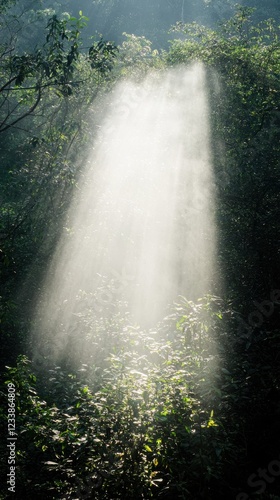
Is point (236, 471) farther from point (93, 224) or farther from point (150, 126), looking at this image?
point (150, 126)

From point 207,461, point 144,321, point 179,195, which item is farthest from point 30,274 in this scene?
point 207,461

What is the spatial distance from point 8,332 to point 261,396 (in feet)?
17.5

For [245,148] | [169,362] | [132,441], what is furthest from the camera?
[245,148]

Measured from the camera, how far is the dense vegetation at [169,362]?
318 centimetres

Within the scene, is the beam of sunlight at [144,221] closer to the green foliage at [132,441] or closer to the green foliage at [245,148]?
the green foliage at [245,148]

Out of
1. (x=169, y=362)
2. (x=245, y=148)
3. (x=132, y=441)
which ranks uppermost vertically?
(x=245, y=148)

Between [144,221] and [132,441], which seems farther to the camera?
[144,221]

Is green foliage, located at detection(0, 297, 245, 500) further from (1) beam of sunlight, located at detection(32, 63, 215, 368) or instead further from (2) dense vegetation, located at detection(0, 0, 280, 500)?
(1) beam of sunlight, located at detection(32, 63, 215, 368)

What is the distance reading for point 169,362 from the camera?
3.68 metres

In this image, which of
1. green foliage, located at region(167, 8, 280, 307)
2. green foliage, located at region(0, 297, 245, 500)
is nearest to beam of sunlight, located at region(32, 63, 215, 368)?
green foliage, located at region(167, 8, 280, 307)

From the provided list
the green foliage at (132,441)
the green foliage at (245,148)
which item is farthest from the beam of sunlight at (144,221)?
the green foliage at (132,441)

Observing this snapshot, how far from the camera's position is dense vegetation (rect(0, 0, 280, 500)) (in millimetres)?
3182

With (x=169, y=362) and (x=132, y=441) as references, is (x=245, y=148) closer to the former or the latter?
(x=169, y=362)

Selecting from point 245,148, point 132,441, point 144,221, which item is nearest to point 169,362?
point 132,441
